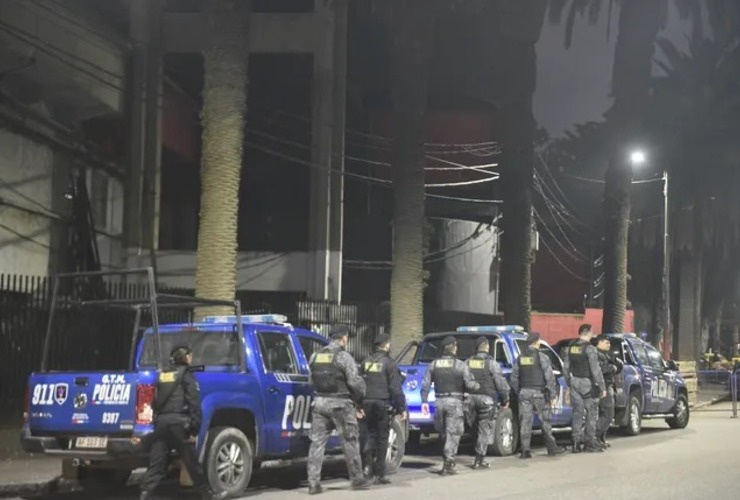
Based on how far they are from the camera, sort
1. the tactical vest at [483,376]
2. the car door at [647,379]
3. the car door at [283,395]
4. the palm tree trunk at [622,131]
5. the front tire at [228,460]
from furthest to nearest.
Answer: the palm tree trunk at [622,131] < the car door at [647,379] < the tactical vest at [483,376] < the car door at [283,395] < the front tire at [228,460]

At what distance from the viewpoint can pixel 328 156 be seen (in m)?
25.0

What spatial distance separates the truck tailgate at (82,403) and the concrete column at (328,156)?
15603 millimetres

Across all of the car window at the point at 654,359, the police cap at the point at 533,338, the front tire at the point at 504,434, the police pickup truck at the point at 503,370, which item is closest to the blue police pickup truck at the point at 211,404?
the police pickup truck at the point at 503,370

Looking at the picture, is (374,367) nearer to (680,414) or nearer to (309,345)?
(309,345)

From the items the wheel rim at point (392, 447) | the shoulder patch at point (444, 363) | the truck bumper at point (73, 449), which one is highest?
the shoulder patch at point (444, 363)

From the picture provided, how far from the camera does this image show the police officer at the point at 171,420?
852 centimetres

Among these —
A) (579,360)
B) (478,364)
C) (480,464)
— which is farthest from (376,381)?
(579,360)

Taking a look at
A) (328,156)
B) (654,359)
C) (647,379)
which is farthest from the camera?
(328,156)

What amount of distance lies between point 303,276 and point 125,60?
7835mm

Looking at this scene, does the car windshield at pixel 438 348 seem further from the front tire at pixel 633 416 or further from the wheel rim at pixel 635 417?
the wheel rim at pixel 635 417

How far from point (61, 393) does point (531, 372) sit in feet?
23.2

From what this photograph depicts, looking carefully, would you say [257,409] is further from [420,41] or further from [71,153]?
[71,153]

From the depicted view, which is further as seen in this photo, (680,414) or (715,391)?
(715,391)

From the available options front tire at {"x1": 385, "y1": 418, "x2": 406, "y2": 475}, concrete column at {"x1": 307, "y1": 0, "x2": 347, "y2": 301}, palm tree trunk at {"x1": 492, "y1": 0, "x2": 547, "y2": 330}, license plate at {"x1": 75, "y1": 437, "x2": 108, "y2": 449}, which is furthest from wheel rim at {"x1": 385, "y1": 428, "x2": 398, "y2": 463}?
concrete column at {"x1": 307, "y1": 0, "x2": 347, "y2": 301}
